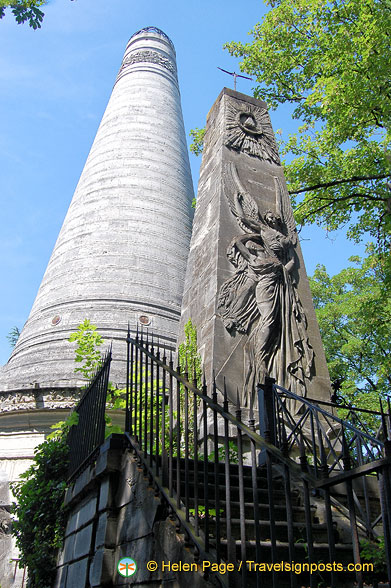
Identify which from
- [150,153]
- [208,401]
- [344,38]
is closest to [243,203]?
[344,38]

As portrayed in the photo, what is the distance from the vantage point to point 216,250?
320 inches

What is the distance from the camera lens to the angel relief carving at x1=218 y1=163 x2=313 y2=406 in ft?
24.4

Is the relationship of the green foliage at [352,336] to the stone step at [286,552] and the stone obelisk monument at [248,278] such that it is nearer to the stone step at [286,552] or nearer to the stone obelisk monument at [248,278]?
the stone obelisk monument at [248,278]

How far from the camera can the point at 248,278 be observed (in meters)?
7.95

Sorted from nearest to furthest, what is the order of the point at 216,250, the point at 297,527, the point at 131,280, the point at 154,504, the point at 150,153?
the point at 154,504 < the point at 297,527 < the point at 216,250 < the point at 131,280 < the point at 150,153

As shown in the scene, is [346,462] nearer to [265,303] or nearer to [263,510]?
[263,510]

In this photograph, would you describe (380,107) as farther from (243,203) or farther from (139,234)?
(139,234)

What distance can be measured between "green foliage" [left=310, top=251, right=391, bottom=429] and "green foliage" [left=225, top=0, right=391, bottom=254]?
436 centimetres

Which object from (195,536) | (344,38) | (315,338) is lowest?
(195,536)

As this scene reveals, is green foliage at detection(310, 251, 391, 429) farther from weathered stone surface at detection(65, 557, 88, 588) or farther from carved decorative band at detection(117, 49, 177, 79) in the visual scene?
weathered stone surface at detection(65, 557, 88, 588)

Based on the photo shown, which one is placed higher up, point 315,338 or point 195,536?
point 315,338

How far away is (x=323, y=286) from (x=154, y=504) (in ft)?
63.1

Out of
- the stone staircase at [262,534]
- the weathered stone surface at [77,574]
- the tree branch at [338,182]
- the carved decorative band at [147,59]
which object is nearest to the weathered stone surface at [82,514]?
the weathered stone surface at [77,574]

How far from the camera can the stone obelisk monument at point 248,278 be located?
737 cm
